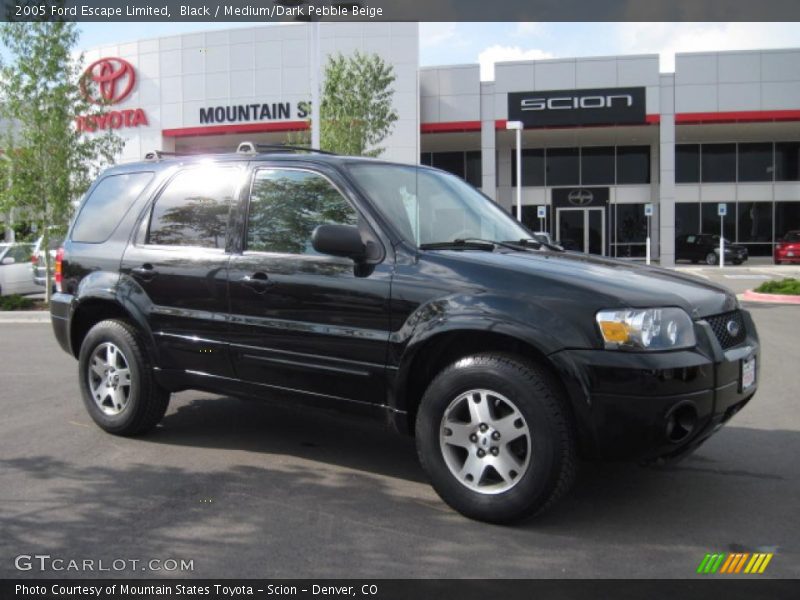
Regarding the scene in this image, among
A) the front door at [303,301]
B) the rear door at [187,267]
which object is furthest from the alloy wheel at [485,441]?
the rear door at [187,267]

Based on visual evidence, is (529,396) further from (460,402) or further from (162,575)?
(162,575)

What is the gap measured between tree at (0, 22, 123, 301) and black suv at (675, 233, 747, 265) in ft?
86.2

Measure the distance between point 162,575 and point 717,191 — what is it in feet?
123

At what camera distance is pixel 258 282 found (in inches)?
179

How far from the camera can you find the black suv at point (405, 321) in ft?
11.6

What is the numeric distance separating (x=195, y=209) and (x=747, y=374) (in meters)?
3.56

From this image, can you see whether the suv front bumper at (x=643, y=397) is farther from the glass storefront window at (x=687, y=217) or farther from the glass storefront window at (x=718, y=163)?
the glass storefront window at (x=718, y=163)

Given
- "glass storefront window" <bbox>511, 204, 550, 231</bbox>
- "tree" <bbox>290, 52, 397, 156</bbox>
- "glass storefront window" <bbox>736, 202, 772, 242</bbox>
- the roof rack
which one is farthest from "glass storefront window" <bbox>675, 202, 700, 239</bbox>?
the roof rack

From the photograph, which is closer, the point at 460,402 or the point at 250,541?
the point at 250,541

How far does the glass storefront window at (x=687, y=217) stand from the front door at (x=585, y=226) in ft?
12.1

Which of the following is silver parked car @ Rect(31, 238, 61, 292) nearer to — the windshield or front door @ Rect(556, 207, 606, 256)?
the windshield

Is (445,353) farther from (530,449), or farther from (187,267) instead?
(187,267)

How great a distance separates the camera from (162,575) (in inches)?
128

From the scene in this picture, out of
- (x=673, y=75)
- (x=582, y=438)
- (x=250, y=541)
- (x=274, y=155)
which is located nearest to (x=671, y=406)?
(x=582, y=438)
